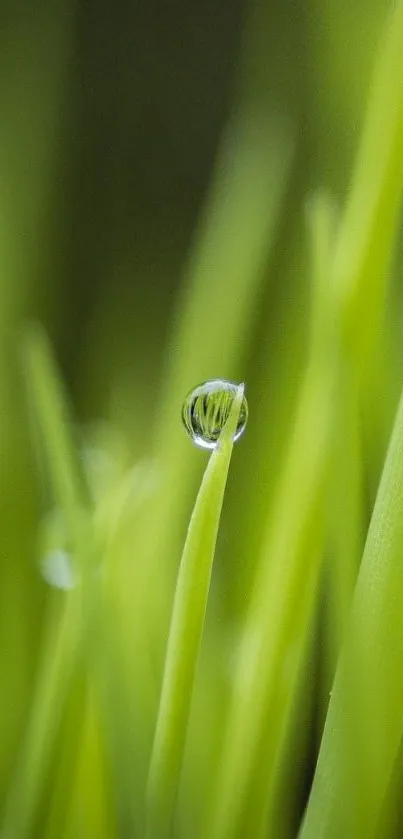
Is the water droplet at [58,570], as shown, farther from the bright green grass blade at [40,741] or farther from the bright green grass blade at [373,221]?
the bright green grass blade at [373,221]

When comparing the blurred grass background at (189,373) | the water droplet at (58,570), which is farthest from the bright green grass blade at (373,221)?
the water droplet at (58,570)

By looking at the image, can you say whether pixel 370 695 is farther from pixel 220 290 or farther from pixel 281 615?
pixel 220 290

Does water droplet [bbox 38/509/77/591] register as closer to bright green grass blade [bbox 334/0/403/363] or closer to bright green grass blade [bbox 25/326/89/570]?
bright green grass blade [bbox 25/326/89/570]

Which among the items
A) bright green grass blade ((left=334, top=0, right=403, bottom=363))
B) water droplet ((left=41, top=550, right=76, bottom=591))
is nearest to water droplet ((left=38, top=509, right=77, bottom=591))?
water droplet ((left=41, top=550, right=76, bottom=591))

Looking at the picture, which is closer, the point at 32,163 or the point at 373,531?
the point at 373,531

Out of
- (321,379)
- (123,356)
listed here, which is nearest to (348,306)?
(321,379)

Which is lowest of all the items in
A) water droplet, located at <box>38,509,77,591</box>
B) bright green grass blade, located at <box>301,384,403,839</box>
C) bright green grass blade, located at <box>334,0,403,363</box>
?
water droplet, located at <box>38,509,77,591</box>

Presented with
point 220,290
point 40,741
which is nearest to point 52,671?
point 40,741

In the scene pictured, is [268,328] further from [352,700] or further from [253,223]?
[352,700]
